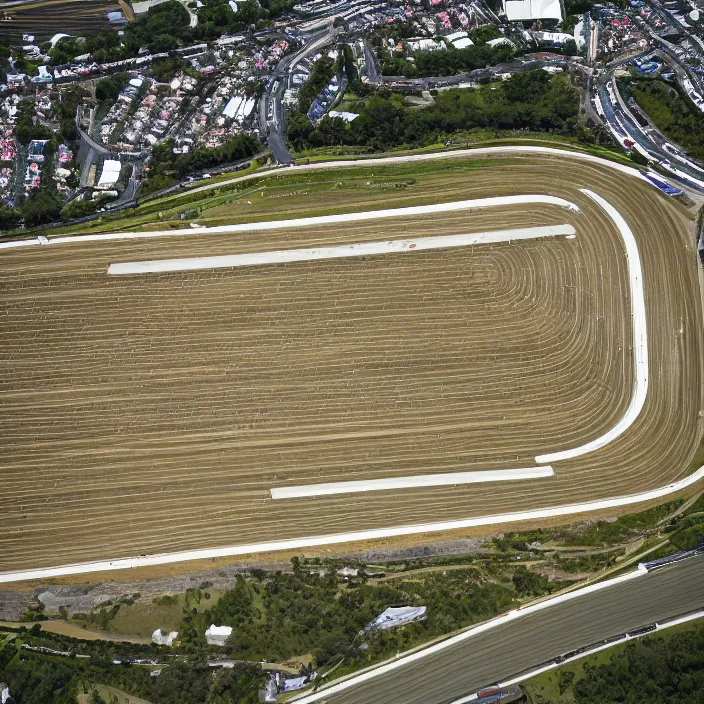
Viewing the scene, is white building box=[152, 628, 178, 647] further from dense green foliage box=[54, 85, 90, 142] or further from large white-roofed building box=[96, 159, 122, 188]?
dense green foliage box=[54, 85, 90, 142]

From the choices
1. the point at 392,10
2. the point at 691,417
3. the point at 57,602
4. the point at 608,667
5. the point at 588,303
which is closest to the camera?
the point at 608,667

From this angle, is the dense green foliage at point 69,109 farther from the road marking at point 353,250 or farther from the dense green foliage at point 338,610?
the dense green foliage at point 338,610

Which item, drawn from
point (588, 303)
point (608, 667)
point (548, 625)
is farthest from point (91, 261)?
point (608, 667)

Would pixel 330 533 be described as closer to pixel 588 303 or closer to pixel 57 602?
pixel 57 602

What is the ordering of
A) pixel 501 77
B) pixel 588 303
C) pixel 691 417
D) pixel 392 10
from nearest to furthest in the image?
1. pixel 691 417
2. pixel 588 303
3. pixel 501 77
4. pixel 392 10

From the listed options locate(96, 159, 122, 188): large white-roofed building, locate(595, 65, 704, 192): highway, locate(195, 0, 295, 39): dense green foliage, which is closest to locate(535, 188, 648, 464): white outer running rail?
locate(595, 65, 704, 192): highway

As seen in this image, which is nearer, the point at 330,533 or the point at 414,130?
the point at 330,533

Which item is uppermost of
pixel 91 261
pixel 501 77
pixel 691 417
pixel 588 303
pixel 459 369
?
pixel 501 77
